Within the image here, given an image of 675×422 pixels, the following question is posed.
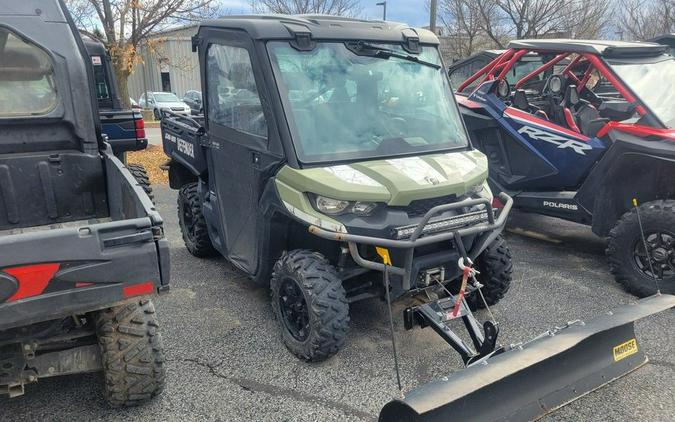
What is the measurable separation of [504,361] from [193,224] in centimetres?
360

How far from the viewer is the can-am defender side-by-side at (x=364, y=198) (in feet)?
9.42

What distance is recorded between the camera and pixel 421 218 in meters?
3.20

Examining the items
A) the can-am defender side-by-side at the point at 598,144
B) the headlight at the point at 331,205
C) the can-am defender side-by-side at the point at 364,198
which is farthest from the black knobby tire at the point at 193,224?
the can-am defender side-by-side at the point at 598,144

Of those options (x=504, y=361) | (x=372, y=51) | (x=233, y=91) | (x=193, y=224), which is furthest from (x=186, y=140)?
(x=504, y=361)

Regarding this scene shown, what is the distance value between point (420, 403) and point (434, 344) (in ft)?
4.96

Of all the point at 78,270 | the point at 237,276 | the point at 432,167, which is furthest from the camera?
the point at 237,276

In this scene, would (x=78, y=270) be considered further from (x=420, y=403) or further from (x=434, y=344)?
(x=434, y=344)

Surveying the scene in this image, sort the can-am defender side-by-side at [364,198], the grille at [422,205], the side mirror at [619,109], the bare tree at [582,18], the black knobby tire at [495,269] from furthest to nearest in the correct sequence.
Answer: the bare tree at [582,18] → the side mirror at [619,109] → the black knobby tire at [495,269] → the grille at [422,205] → the can-am defender side-by-side at [364,198]

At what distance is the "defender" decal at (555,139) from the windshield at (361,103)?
173 cm

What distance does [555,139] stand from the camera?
5.21 m

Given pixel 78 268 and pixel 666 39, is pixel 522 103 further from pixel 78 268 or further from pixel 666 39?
pixel 78 268

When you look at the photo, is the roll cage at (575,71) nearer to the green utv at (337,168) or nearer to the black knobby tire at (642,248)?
the black knobby tire at (642,248)

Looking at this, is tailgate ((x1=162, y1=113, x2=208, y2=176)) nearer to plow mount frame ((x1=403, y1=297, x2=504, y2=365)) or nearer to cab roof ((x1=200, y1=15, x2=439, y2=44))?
cab roof ((x1=200, y1=15, x2=439, y2=44))

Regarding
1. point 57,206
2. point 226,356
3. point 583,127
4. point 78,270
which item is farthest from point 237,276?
point 583,127
